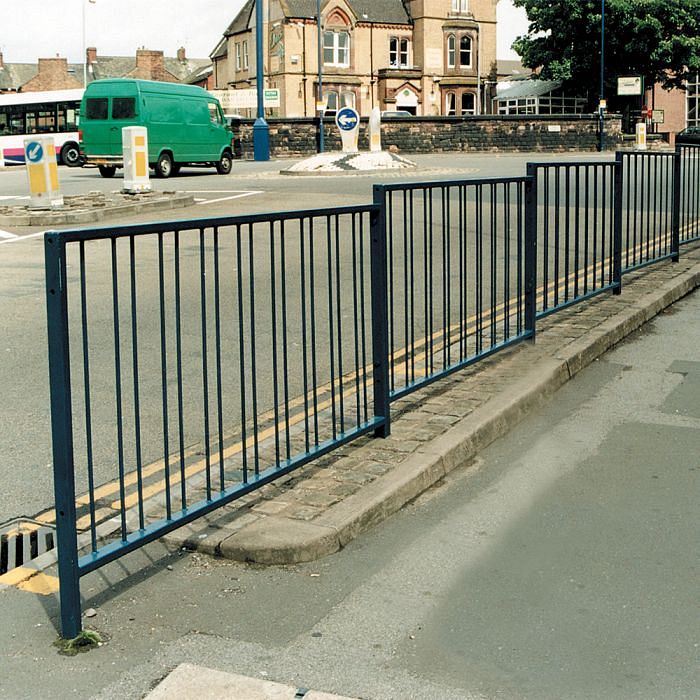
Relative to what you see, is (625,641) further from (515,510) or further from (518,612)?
(515,510)

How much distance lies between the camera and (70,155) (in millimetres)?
42375

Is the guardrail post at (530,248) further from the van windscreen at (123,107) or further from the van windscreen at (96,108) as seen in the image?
the van windscreen at (96,108)

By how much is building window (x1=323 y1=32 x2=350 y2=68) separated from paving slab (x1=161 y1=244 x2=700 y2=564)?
216 feet

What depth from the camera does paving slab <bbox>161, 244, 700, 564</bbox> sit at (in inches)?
163

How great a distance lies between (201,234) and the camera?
Answer: 4.22 m

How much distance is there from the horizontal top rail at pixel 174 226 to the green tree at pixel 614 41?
6494cm

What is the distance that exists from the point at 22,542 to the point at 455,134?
45202 mm

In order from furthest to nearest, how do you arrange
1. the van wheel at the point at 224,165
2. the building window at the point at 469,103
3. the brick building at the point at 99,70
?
the brick building at the point at 99,70 < the building window at the point at 469,103 < the van wheel at the point at 224,165

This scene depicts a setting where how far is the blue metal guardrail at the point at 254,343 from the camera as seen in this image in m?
3.79

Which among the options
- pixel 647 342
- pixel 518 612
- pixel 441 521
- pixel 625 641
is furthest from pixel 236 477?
pixel 647 342

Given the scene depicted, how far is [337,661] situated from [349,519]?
1012 millimetres

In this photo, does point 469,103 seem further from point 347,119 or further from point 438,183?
point 438,183

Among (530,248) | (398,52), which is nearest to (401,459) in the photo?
(530,248)

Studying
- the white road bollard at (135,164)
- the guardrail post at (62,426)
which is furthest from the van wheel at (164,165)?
the guardrail post at (62,426)
